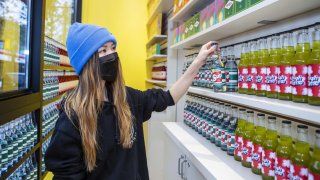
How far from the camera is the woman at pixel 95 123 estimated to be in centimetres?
137

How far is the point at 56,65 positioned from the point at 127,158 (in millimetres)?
2503

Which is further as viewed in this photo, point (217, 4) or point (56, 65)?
point (56, 65)

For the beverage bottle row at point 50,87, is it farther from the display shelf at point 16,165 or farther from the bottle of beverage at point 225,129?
the bottle of beverage at point 225,129

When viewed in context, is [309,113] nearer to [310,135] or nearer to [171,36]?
[310,135]

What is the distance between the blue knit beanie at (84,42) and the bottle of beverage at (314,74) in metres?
0.98

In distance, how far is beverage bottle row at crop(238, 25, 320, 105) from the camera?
1.13m

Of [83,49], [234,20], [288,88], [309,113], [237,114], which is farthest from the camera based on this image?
[237,114]

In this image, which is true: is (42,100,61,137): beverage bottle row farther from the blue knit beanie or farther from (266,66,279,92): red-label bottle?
(266,66,279,92): red-label bottle

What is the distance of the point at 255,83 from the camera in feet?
5.04

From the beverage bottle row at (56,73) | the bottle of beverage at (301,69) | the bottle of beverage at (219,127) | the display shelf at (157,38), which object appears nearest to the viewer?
the bottle of beverage at (301,69)

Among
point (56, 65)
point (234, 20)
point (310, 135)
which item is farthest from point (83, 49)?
point (56, 65)

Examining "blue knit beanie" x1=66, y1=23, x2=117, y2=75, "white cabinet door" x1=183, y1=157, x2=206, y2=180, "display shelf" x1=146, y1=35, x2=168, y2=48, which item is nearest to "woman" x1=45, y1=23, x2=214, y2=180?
"blue knit beanie" x1=66, y1=23, x2=117, y2=75

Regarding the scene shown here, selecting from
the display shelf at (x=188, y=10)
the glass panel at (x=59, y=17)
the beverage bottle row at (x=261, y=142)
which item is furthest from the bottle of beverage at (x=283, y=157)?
the glass panel at (x=59, y=17)

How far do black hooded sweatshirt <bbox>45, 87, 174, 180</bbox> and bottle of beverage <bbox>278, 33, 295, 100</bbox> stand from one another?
0.81 m
